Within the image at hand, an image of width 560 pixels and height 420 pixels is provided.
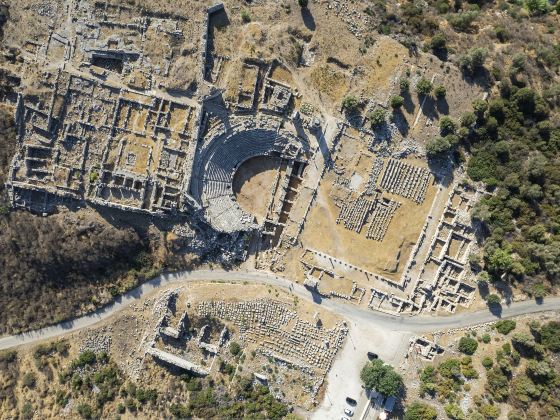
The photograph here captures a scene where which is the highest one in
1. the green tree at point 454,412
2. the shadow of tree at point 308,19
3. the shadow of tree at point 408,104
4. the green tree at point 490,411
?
the shadow of tree at point 308,19

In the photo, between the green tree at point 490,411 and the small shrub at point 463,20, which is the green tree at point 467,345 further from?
the small shrub at point 463,20

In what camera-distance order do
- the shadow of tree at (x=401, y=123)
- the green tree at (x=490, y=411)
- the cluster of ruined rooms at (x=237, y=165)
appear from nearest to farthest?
the green tree at (x=490, y=411) → the cluster of ruined rooms at (x=237, y=165) → the shadow of tree at (x=401, y=123)

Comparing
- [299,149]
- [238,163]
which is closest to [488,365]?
[299,149]

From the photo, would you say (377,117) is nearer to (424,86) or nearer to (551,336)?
(424,86)

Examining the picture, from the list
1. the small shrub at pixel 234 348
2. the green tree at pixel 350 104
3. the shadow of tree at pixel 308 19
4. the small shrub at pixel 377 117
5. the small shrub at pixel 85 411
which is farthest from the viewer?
the small shrub at pixel 234 348

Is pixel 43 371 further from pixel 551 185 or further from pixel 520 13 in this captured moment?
pixel 520 13

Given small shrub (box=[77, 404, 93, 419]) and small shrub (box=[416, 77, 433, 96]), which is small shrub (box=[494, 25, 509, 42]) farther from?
small shrub (box=[77, 404, 93, 419])

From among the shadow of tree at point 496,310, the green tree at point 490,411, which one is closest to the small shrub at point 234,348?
the green tree at point 490,411
